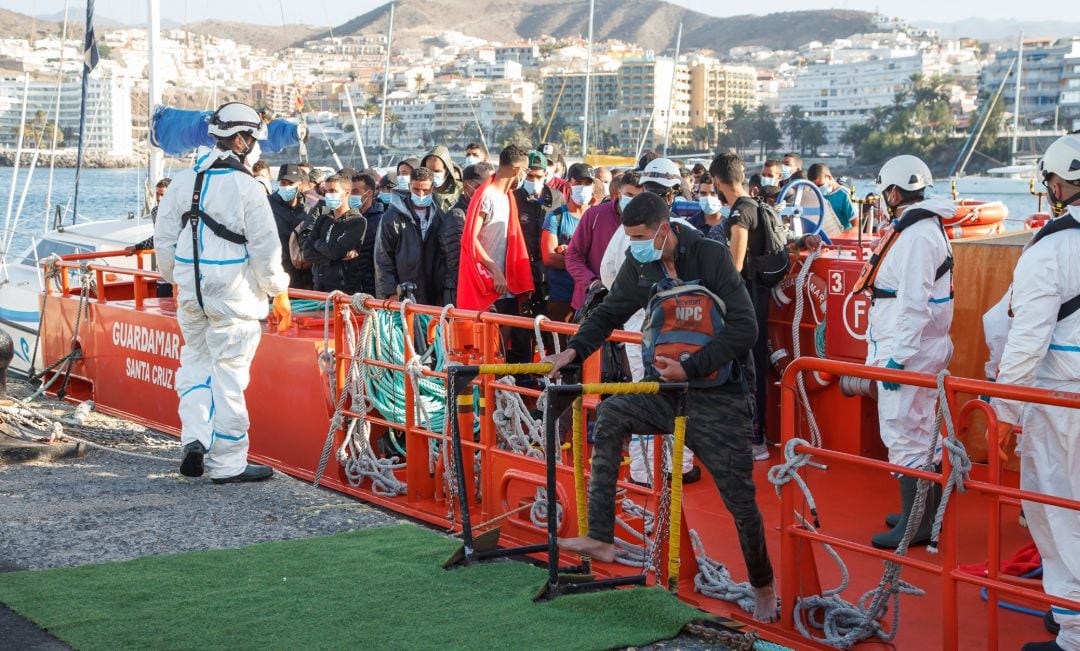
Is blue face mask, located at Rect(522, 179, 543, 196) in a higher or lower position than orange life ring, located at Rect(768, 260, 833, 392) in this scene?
higher

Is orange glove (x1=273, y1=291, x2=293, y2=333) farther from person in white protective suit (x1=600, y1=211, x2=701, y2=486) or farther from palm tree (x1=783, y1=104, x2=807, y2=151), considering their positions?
palm tree (x1=783, y1=104, x2=807, y2=151)

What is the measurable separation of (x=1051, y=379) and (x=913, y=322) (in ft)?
3.64

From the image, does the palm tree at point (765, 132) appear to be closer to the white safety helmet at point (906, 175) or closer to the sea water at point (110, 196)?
the sea water at point (110, 196)

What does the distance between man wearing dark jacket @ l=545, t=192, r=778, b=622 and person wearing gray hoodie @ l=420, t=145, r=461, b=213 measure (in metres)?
4.67

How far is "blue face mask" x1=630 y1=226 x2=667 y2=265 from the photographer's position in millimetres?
4648

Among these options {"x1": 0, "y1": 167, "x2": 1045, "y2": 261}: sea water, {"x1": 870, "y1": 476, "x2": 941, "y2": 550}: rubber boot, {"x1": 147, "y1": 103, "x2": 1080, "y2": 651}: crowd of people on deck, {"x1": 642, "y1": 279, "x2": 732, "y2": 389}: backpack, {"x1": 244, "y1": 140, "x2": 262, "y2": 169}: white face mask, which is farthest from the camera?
{"x1": 0, "y1": 167, "x2": 1045, "y2": 261}: sea water

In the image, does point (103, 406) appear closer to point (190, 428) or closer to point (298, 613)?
point (190, 428)

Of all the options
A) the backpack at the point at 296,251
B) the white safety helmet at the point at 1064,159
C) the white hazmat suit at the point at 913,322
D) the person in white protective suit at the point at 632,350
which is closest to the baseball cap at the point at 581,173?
the person in white protective suit at the point at 632,350

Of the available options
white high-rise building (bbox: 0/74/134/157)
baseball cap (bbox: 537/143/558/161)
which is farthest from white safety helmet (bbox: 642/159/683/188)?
white high-rise building (bbox: 0/74/134/157)

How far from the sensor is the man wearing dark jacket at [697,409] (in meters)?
4.61

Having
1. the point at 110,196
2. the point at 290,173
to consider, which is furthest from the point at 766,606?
the point at 110,196

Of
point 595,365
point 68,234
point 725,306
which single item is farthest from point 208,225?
point 68,234

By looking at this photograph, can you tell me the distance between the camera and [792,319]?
7660 millimetres

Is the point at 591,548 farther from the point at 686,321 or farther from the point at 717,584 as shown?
the point at 686,321
